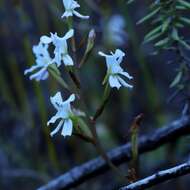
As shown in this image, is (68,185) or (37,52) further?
(68,185)

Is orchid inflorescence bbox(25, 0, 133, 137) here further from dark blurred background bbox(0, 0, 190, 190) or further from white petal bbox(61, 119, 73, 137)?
dark blurred background bbox(0, 0, 190, 190)

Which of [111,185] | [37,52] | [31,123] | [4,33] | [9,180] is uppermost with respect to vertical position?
[4,33]

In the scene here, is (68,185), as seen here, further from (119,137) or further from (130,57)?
(130,57)

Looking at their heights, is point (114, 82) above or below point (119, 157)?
above

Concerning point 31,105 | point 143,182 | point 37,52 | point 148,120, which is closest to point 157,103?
point 148,120

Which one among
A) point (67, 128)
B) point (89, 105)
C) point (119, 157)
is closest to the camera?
point (67, 128)

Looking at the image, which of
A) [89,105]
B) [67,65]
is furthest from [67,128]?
[89,105]

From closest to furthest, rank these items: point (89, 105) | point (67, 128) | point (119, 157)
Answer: point (67, 128), point (119, 157), point (89, 105)

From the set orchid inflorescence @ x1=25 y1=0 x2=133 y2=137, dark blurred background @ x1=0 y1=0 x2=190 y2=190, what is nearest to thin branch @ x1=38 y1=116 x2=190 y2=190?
orchid inflorescence @ x1=25 y1=0 x2=133 y2=137

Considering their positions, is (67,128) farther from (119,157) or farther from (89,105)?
(89,105)
